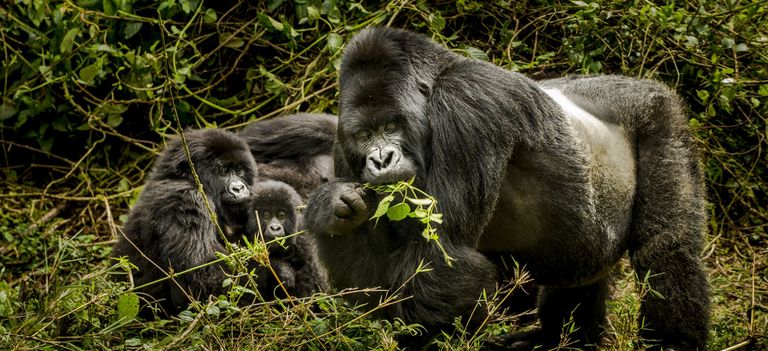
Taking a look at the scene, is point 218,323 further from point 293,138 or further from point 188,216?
point 293,138

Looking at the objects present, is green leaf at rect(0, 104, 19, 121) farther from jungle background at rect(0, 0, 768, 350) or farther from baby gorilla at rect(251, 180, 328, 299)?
baby gorilla at rect(251, 180, 328, 299)

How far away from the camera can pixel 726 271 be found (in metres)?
5.34

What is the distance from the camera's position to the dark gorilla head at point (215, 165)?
190 inches

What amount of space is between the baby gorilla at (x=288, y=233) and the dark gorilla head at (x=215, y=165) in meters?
0.11

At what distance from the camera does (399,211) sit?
311 cm

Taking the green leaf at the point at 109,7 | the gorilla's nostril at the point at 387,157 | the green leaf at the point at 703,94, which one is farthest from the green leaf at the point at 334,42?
the gorilla's nostril at the point at 387,157

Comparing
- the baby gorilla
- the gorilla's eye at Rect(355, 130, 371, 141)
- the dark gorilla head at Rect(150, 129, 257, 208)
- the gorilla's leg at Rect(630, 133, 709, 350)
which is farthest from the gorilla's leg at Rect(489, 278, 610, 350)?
the dark gorilla head at Rect(150, 129, 257, 208)

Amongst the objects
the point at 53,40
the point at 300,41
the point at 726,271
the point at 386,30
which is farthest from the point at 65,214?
the point at 726,271

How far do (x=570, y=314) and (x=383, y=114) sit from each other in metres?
1.57

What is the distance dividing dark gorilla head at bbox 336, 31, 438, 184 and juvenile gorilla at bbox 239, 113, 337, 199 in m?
1.80

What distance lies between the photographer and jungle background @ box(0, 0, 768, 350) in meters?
5.59

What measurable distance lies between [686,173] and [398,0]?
247 cm

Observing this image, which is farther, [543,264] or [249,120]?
[249,120]

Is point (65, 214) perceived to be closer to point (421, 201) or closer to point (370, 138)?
point (370, 138)
